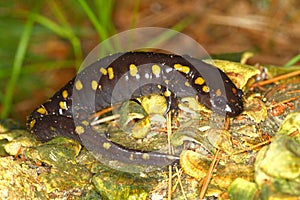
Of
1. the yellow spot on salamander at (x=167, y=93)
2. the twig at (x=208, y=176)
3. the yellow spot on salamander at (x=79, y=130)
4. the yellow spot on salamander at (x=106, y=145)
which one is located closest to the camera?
the twig at (x=208, y=176)

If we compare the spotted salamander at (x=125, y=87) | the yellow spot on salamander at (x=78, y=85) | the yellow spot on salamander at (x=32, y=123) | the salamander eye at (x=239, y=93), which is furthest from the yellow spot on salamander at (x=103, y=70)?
the salamander eye at (x=239, y=93)

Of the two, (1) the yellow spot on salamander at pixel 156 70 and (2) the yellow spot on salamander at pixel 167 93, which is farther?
(1) the yellow spot on salamander at pixel 156 70

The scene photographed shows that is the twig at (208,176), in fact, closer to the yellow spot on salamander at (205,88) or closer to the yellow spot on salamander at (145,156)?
the yellow spot on salamander at (145,156)

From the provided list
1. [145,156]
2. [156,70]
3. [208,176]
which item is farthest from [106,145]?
[156,70]

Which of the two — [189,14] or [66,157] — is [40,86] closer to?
[189,14]

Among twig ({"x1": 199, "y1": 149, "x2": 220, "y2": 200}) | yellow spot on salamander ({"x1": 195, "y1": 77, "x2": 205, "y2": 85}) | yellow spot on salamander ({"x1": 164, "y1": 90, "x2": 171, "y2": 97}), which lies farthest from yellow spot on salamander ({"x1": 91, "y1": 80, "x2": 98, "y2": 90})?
twig ({"x1": 199, "y1": 149, "x2": 220, "y2": 200})

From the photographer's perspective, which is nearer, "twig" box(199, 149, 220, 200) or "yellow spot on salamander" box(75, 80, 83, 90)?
"twig" box(199, 149, 220, 200)

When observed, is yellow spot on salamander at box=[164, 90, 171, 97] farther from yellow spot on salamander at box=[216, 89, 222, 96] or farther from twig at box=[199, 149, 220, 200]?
twig at box=[199, 149, 220, 200]

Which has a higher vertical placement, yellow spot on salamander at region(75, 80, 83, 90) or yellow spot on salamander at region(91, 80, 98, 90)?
yellow spot on salamander at region(91, 80, 98, 90)
